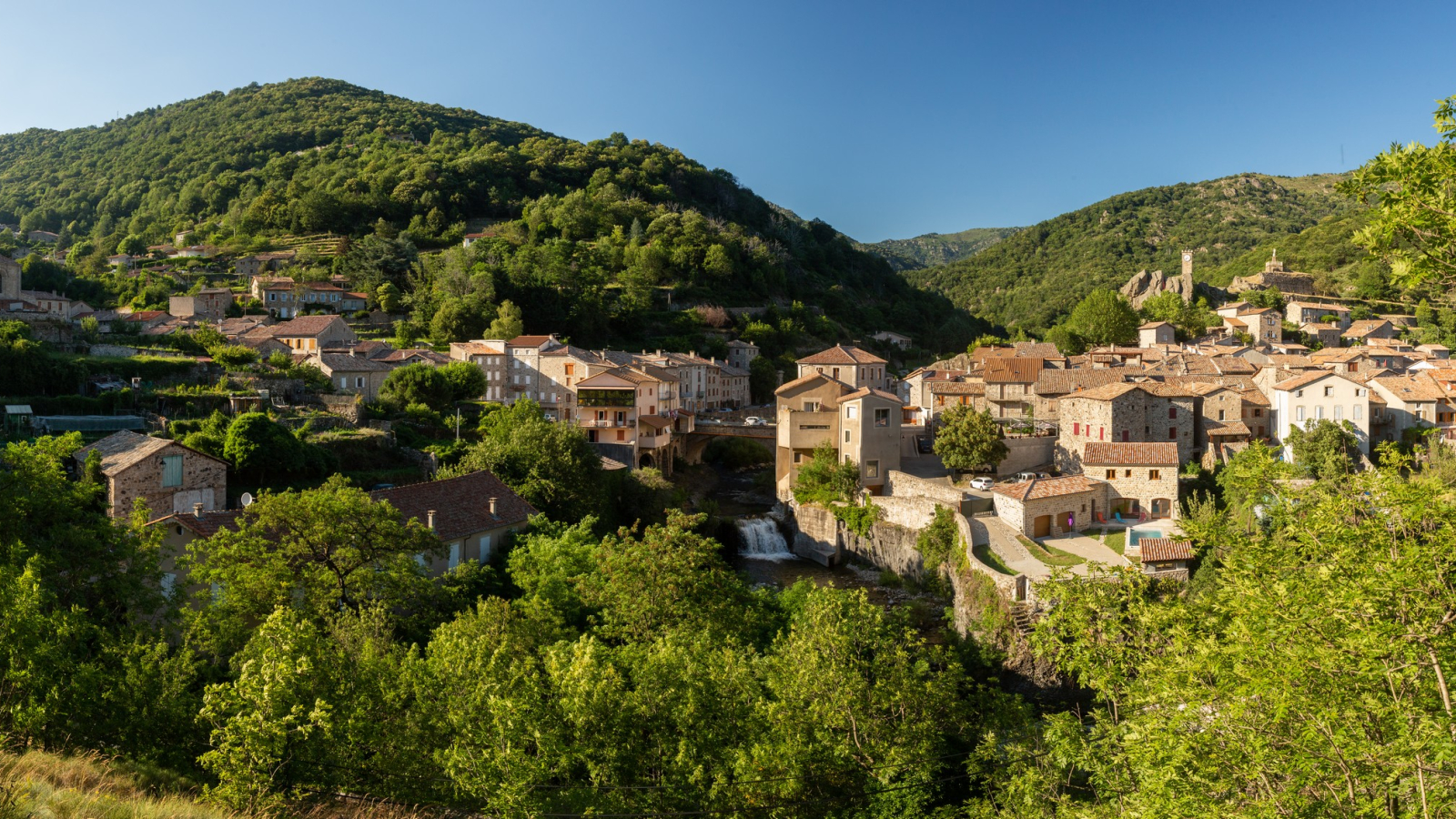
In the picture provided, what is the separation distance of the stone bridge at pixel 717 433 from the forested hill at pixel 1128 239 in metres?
75.7

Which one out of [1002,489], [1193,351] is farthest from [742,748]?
[1193,351]

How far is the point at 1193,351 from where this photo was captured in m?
61.3

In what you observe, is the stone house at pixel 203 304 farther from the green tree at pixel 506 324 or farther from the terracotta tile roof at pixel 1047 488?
the terracotta tile roof at pixel 1047 488

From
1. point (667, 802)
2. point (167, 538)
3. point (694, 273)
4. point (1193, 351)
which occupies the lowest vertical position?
point (667, 802)

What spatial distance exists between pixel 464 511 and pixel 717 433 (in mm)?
27682

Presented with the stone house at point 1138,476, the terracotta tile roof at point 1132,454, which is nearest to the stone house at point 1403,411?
the terracotta tile roof at point 1132,454

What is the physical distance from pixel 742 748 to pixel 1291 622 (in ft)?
26.2

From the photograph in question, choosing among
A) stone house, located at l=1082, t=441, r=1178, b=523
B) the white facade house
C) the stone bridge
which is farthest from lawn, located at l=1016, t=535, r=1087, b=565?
the stone bridge

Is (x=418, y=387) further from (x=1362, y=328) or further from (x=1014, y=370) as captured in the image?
(x=1362, y=328)

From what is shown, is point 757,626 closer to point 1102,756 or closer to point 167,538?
point 1102,756

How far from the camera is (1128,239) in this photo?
141m

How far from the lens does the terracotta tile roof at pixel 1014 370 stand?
49.7m

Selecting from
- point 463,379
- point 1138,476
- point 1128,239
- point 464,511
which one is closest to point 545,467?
point 464,511

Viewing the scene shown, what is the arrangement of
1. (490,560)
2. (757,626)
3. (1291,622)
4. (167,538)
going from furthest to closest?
(490,560) → (757,626) → (167,538) → (1291,622)
